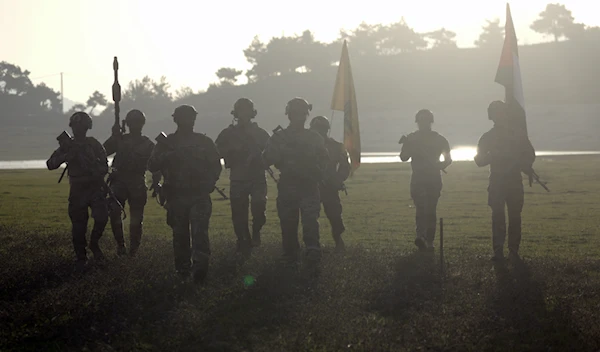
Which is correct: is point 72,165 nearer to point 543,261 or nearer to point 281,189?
point 281,189

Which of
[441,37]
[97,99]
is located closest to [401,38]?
[441,37]

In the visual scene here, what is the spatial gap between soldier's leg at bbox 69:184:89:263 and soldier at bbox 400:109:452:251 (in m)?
5.31

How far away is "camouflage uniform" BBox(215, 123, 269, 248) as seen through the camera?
13.4m

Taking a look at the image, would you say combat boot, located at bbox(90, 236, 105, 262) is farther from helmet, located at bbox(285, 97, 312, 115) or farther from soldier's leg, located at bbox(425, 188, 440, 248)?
soldier's leg, located at bbox(425, 188, 440, 248)

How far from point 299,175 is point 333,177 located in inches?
96.8

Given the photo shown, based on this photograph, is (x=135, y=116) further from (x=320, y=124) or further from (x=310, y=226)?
(x=310, y=226)

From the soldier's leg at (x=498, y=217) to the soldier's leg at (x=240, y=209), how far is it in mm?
3869

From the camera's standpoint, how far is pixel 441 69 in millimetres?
144375

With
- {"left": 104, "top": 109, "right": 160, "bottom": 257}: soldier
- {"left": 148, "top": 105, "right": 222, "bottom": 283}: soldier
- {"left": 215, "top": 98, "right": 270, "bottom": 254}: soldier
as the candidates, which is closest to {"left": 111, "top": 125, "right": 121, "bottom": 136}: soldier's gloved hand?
{"left": 104, "top": 109, "right": 160, "bottom": 257}: soldier

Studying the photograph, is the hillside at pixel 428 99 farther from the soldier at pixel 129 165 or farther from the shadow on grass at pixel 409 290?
the soldier at pixel 129 165

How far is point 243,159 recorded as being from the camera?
1341cm

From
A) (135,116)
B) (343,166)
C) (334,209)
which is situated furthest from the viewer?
(343,166)

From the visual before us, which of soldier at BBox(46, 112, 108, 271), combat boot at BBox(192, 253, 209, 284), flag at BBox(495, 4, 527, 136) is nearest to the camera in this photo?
combat boot at BBox(192, 253, 209, 284)

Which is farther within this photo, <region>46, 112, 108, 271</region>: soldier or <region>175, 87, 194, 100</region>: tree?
<region>175, 87, 194, 100</region>: tree
